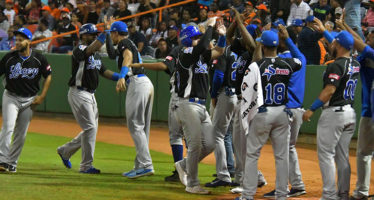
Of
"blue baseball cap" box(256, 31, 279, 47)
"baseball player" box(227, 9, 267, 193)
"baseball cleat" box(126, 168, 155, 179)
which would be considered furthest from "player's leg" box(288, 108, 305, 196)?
"baseball cleat" box(126, 168, 155, 179)

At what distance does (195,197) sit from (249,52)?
Answer: 2.14 m

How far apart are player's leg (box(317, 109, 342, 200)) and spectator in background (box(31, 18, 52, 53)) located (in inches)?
545

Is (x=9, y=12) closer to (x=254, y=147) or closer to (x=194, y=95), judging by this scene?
(x=194, y=95)

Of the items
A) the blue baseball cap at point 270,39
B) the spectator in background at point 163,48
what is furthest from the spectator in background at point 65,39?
the blue baseball cap at point 270,39

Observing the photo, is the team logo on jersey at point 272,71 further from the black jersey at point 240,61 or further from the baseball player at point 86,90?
the baseball player at point 86,90

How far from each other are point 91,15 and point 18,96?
39.0 ft

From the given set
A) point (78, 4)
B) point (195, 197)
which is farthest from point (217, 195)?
point (78, 4)

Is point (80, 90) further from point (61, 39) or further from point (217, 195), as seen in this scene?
point (61, 39)

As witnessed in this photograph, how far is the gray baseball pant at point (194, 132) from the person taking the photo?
8562mm

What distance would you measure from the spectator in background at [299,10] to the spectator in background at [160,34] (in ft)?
13.0

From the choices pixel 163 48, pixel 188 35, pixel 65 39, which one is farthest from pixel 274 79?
pixel 65 39

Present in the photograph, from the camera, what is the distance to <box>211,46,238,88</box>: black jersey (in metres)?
9.34

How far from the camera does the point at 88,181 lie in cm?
944

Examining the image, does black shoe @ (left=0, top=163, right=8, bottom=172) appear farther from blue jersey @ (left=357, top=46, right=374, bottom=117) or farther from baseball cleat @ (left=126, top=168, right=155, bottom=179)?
blue jersey @ (left=357, top=46, right=374, bottom=117)
